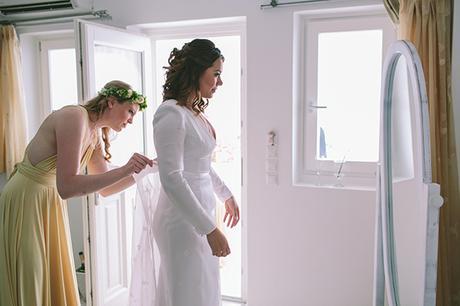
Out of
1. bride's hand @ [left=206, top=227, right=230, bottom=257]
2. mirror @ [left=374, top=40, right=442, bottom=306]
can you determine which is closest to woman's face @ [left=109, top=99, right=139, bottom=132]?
bride's hand @ [left=206, top=227, right=230, bottom=257]

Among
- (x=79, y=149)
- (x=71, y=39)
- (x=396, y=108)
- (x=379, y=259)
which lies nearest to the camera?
(x=396, y=108)

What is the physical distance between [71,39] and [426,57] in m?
2.65

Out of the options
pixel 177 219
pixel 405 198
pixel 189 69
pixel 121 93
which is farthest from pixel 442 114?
pixel 121 93

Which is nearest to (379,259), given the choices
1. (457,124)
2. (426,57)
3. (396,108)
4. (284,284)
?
(396,108)

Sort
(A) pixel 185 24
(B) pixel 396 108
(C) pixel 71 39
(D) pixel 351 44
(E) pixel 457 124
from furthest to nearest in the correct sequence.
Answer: (C) pixel 71 39
(A) pixel 185 24
(D) pixel 351 44
(E) pixel 457 124
(B) pixel 396 108

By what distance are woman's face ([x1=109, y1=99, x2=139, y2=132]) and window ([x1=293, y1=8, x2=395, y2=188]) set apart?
112 cm

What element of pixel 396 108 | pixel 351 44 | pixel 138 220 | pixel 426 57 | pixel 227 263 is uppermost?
pixel 351 44

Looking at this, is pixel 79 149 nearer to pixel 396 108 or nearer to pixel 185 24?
pixel 396 108

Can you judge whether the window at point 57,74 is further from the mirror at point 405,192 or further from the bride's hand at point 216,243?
the mirror at point 405,192

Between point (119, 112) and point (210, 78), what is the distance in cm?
52

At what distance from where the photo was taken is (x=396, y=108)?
151cm

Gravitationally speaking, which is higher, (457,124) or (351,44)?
(351,44)

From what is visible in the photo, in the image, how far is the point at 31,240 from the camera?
6.02ft

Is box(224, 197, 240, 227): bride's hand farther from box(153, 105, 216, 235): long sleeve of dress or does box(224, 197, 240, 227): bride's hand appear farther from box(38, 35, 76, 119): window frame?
box(38, 35, 76, 119): window frame
